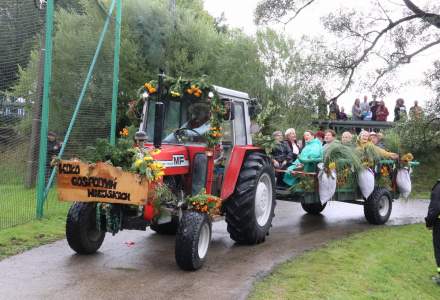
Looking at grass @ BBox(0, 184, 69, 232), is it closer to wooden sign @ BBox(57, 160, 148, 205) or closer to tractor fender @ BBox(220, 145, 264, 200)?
wooden sign @ BBox(57, 160, 148, 205)

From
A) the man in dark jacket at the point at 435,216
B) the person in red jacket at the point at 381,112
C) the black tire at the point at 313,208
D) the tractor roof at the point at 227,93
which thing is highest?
the person in red jacket at the point at 381,112

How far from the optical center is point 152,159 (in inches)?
235

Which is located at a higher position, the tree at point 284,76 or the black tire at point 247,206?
the tree at point 284,76

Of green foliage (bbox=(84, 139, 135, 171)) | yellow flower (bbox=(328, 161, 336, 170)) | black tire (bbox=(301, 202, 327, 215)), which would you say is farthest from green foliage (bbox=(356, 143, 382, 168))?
green foliage (bbox=(84, 139, 135, 171))

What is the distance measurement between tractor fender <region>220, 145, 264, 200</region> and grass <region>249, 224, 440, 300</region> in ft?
4.09

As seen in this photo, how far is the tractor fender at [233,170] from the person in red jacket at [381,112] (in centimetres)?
1256

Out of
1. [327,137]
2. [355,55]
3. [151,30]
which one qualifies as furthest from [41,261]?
[151,30]

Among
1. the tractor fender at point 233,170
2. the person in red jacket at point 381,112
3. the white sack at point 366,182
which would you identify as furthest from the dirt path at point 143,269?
the person in red jacket at point 381,112

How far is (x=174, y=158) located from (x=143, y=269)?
1370mm

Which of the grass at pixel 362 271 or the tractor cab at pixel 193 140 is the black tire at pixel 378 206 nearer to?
the grass at pixel 362 271

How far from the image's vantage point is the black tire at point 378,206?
998cm

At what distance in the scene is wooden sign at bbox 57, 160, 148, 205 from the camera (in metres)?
5.90

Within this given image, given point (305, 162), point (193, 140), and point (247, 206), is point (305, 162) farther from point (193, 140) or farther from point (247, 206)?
point (193, 140)

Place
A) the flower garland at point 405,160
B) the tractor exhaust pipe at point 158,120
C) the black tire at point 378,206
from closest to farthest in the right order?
the tractor exhaust pipe at point 158,120 < the black tire at point 378,206 < the flower garland at point 405,160
